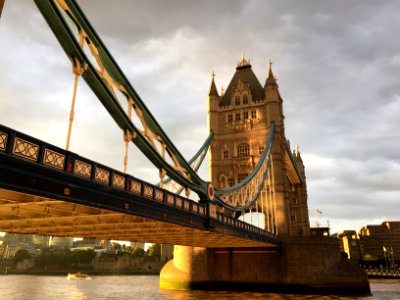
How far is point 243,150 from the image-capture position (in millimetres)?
45594

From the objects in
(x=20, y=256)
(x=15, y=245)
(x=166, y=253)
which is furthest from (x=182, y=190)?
(x=15, y=245)

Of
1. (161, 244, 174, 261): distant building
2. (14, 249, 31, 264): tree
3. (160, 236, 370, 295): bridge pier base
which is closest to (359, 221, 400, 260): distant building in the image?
(161, 244, 174, 261): distant building

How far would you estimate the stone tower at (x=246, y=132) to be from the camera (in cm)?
4328

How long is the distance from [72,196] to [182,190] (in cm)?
2332

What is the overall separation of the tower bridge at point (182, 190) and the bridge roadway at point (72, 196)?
32 mm

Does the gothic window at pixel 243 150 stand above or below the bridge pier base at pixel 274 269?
above

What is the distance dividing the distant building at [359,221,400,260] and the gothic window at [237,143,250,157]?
82471mm

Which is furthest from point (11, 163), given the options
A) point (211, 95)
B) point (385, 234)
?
point (385, 234)

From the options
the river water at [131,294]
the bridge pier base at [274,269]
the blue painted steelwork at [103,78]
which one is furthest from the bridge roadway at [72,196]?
the bridge pier base at [274,269]

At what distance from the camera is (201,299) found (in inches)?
1077

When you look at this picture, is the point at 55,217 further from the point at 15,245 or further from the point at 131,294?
the point at 15,245

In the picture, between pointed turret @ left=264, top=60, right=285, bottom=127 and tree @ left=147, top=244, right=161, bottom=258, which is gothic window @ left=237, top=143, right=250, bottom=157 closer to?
pointed turret @ left=264, top=60, right=285, bottom=127

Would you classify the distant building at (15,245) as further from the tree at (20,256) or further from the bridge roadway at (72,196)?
the bridge roadway at (72,196)

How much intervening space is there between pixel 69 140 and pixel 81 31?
4.94 metres
